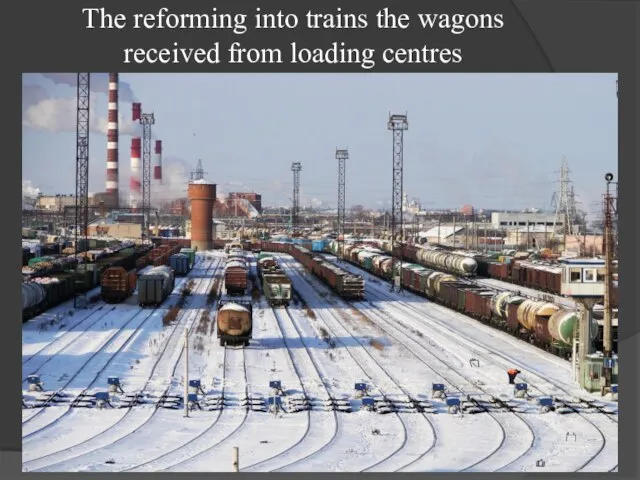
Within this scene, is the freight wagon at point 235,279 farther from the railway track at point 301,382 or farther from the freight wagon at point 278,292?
the railway track at point 301,382

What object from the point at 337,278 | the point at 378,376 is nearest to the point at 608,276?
the point at 378,376

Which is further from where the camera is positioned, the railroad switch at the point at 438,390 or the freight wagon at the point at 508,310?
the freight wagon at the point at 508,310

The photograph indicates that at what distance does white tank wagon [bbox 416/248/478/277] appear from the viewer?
7912 centimetres

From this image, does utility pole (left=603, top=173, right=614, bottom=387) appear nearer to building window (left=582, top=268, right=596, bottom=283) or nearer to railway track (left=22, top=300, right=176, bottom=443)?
building window (left=582, top=268, right=596, bottom=283)

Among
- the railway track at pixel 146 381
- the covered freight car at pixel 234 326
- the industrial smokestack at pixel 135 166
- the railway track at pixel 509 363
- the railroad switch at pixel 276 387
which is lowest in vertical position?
the railway track at pixel 509 363

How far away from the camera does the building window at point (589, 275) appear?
3117 cm

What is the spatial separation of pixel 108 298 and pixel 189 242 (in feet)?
266

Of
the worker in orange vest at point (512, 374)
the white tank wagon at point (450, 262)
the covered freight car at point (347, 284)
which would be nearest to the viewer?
the worker in orange vest at point (512, 374)

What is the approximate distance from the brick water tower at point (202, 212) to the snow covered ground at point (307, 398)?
7210cm

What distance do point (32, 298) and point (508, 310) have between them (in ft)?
81.1

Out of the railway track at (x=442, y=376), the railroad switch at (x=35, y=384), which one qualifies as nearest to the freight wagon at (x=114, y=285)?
the railway track at (x=442, y=376)

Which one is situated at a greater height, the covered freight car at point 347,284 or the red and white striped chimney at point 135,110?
the red and white striped chimney at point 135,110

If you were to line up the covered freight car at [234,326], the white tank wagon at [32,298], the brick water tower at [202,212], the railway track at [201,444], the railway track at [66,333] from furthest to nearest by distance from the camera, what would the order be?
the brick water tower at [202,212] < the white tank wagon at [32,298] < the covered freight car at [234,326] < the railway track at [66,333] < the railway track at [201,444]
